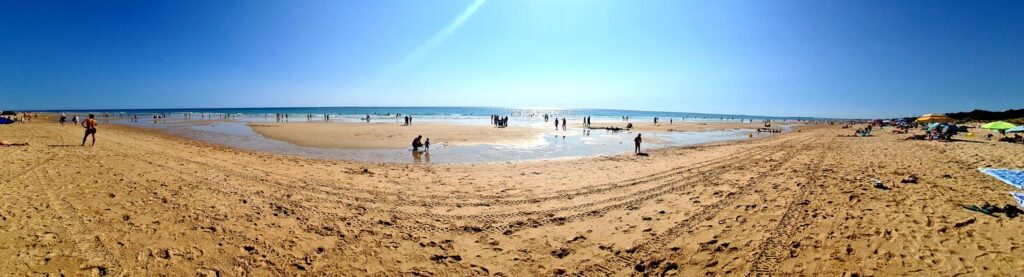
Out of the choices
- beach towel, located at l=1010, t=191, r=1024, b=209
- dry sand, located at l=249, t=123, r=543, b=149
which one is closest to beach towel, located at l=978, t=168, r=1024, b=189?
beach towel, located at l=1010, t=191, r=1024, b=209

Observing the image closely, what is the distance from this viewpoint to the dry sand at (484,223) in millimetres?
5090

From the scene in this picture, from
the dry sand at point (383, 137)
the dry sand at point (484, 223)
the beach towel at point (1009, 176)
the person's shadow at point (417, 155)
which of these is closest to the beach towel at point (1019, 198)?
the dry sand at point (484, 223)

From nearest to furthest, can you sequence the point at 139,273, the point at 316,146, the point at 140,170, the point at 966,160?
the point at 139,273 → the point at 140,170 → the point at 966,160 → the point at 316,146

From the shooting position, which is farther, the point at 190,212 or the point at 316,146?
the point at 316,146

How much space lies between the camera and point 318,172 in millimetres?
11859

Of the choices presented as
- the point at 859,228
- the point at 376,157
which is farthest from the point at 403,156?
the point at 859,228

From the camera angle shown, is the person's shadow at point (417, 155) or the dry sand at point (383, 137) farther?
the dry sand at point (383, 137)

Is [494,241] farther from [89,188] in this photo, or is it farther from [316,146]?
[316,146]

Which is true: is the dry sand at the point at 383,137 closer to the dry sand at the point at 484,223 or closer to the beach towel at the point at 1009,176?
the dry sand at the point at 484,223

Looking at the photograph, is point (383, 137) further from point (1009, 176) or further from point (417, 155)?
point (1009, 176)

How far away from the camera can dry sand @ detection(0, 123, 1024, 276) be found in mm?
5090

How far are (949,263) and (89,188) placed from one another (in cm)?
1535

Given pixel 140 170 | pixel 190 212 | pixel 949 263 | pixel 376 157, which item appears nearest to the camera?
pixel 949 263

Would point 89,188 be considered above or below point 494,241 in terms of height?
above
